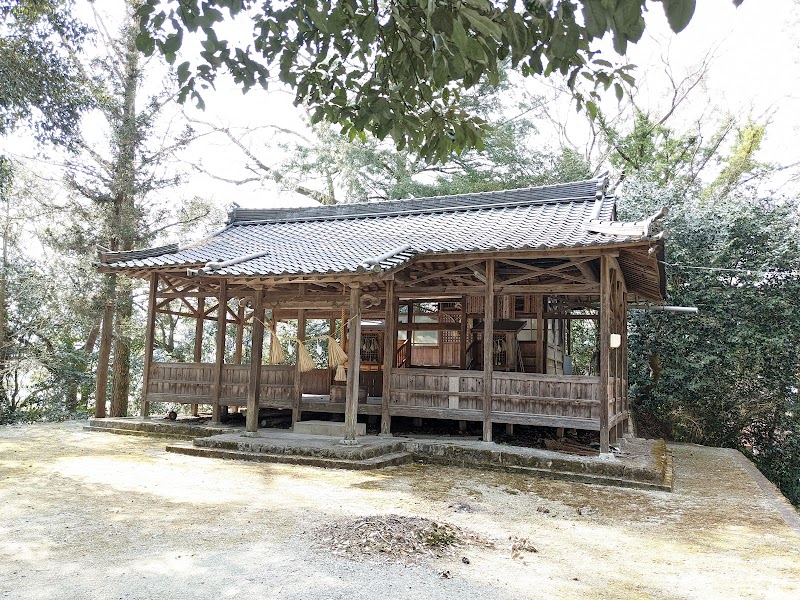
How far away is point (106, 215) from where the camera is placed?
1496 cm

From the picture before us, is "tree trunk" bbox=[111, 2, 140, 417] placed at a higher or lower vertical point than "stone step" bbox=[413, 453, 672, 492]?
higher

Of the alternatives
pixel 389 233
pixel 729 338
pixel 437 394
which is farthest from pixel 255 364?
pixel 729 338

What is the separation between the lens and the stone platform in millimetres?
8609

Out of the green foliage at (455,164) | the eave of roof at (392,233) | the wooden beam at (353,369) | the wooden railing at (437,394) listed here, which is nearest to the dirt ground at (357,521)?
the wooden beam at (353,369)

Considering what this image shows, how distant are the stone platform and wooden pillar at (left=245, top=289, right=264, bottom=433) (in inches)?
12.1

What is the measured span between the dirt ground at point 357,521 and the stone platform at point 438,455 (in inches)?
12.4

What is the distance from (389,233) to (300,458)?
211 inches

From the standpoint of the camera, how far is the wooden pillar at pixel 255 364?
10.3 metres

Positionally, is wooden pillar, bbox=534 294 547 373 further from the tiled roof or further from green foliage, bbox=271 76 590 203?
green foliage, bbox=271 76 590 203

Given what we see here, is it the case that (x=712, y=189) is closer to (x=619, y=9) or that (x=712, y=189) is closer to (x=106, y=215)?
(x=106, y=215)

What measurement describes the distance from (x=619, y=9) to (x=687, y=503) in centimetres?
699

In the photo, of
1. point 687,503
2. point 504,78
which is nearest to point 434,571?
point 687,503

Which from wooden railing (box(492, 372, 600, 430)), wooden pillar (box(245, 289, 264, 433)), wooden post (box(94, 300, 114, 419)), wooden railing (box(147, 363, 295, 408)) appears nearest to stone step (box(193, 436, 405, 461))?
wooden pillar (box(245, 289, 264, 433))

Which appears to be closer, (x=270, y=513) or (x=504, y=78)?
(x=270, y=513)
